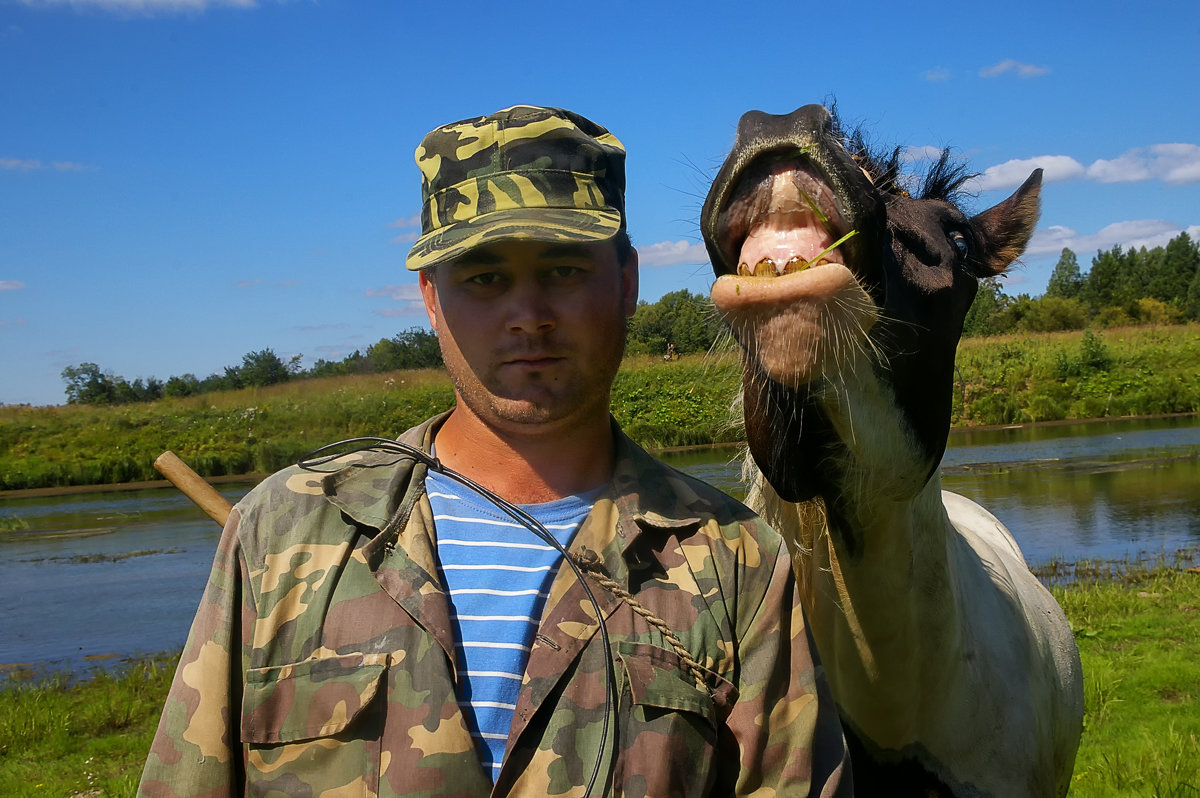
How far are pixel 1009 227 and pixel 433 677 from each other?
228 centimetres

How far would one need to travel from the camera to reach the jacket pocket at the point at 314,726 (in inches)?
65.5

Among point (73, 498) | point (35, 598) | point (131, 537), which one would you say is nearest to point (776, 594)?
point (35, 598)

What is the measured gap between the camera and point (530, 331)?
6.29 feet

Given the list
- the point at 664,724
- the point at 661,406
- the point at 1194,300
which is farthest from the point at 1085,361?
the point at 1194,300

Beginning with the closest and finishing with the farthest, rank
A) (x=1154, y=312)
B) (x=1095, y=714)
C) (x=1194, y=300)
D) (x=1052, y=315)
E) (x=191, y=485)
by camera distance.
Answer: (x=191, y=485) → (x=1095, y=714) → (x=1052, y=315) → (x=1154, y=312) → (x=1194, y=300)

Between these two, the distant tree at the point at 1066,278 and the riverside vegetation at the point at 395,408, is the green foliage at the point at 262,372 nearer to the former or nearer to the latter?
the riverside vegetation at the point at 395,408

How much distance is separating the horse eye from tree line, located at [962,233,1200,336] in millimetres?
38804

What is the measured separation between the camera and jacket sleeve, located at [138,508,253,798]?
1.67 metres

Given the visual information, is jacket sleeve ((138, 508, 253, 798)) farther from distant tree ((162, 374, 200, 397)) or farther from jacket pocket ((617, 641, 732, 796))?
distant tree ((162, 374, 200, 397))

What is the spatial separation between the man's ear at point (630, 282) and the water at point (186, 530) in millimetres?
5360

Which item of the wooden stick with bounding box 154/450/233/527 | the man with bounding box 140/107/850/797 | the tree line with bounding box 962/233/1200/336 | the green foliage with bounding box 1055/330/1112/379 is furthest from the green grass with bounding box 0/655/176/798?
the tree line with bounding box 962/233/1200/336

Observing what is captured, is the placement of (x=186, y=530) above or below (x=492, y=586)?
below

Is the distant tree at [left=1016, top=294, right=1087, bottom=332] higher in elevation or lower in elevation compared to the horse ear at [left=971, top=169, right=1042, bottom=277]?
higher

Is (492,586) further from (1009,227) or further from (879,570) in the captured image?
(1009,227)
